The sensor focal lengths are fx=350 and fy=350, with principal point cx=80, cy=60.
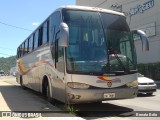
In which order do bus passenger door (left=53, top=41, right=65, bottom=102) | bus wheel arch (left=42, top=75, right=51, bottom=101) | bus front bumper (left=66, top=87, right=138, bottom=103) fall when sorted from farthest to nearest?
bus wheel arch (left=42, top=75, right=51, bottom=101) → bus passenger door (left=53, top=41, right=65, bottom=102) → bus front bumper (left=66, top=87, right=138, bottom=103)

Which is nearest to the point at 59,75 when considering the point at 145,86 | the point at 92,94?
the point at 92,94

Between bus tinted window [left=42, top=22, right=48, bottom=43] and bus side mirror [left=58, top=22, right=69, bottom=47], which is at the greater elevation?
bus tinted window [left=42, top=22, right=48, bottom=43]

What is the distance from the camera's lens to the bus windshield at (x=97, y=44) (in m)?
10.9

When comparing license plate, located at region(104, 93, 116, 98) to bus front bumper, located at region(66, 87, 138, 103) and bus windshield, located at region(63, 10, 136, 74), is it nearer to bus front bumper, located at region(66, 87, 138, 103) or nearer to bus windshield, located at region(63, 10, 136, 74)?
bus front bumper, located at region(66, 87, 138, 103)

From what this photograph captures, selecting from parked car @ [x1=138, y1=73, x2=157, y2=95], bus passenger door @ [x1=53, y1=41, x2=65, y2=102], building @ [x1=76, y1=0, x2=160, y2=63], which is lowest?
parked car @ [x1=138, y1=73, x2=157, y2=95]

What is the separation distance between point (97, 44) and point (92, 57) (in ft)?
1.76

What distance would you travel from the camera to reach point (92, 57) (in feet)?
35.8

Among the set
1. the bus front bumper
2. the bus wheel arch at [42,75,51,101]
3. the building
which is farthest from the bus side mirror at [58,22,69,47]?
the building

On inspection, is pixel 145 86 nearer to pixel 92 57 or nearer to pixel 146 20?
pixel 92 57

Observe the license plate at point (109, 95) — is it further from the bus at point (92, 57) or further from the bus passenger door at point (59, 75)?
the bus passenger door at point (59, 75)

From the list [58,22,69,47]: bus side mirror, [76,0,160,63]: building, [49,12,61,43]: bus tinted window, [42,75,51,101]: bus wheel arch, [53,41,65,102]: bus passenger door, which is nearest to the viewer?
[58,22,69,47]: bus side mirror

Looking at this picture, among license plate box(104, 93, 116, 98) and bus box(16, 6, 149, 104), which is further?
license plate box(104, 93, 116, 98)

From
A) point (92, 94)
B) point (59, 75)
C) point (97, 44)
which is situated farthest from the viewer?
point (59, 75)

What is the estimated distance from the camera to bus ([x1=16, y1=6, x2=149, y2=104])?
10664 millimetres
